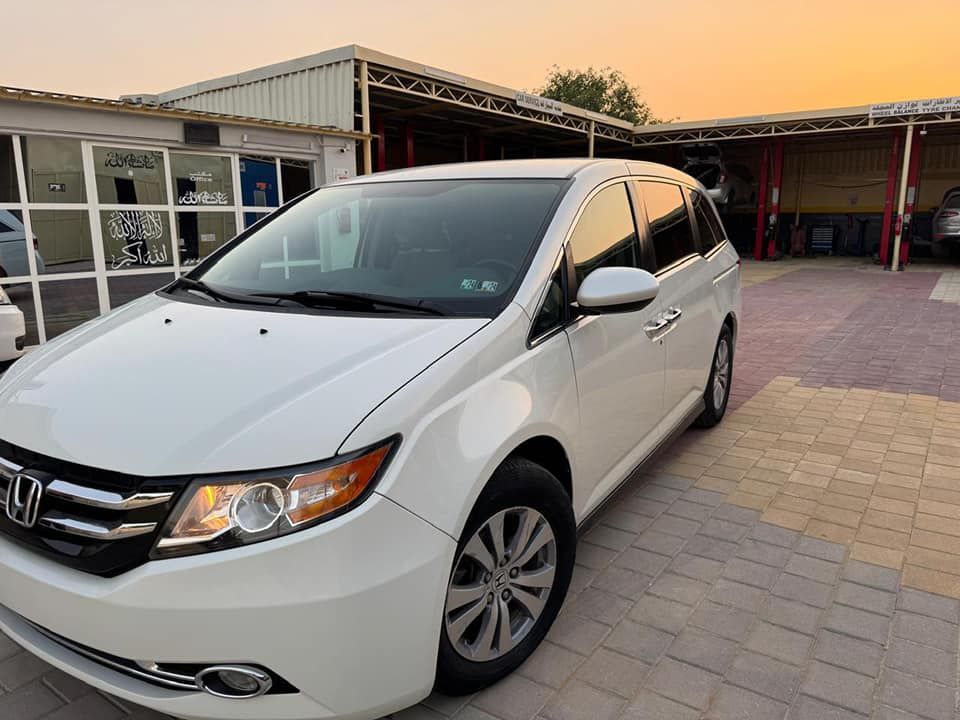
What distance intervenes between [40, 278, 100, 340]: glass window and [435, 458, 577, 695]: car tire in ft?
25.7

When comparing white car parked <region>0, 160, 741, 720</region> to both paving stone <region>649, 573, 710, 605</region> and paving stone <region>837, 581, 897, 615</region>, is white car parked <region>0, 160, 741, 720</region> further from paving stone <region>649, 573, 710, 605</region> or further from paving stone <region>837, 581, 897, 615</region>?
paving stone <region>837, 581, 897, 615</region>

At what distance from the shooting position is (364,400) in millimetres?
1799

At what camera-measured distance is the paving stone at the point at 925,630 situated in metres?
2.48

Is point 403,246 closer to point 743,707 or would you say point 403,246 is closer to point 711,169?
point 743,707

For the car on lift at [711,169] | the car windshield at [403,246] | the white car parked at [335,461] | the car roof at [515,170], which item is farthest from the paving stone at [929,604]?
the car on lift at [711,169]

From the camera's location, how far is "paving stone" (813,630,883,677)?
2350 millimetres

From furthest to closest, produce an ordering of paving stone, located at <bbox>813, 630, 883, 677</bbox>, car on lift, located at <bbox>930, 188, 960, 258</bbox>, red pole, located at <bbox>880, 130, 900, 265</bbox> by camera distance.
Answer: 1. red pole, located at <bbox>880, 130, 900, 265</bbox>
2. car on lift, located at <bbox>930, 188, 960, 258</bbox>
3. paving stone, located at <bbox>813, 630, 883, 677</bbox>

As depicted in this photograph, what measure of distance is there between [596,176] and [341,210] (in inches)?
47.2

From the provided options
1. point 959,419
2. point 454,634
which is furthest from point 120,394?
point 959,419

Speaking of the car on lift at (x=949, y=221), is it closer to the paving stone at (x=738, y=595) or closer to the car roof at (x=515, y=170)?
the car roof at (x=515, y=170)

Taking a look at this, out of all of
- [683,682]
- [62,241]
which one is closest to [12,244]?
[62,241]

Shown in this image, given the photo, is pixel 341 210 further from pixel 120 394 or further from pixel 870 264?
pixel 870 264

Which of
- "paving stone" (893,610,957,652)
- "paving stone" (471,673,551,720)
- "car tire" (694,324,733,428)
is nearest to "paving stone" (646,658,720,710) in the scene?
"paving stone" (471,673,551,720)

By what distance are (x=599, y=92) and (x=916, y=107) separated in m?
36.0
